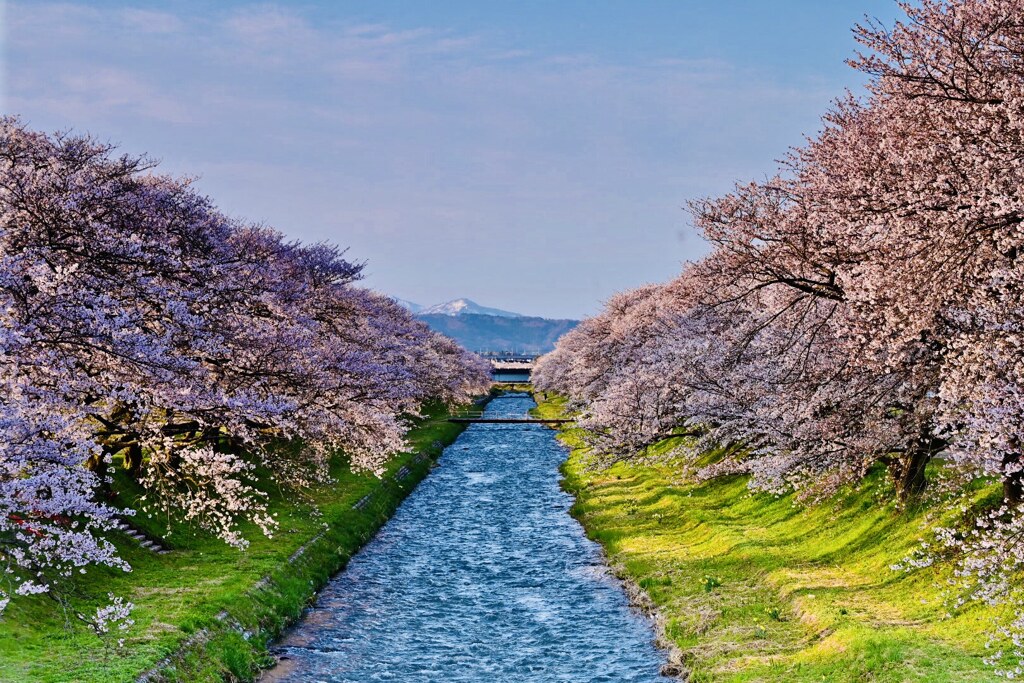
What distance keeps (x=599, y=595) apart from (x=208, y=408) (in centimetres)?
1482

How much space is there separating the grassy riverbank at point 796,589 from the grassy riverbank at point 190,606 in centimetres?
1135

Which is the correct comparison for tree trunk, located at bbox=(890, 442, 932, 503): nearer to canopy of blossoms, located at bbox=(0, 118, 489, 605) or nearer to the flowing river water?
the flowing river water

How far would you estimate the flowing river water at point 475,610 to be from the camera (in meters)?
22.8

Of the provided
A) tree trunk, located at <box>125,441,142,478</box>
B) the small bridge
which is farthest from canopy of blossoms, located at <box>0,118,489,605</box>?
the small bridge

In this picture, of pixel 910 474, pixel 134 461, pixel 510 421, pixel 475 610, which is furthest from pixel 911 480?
pixel 510 421

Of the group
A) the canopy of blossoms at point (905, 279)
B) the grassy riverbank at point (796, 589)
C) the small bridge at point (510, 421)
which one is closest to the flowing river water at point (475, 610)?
the grassy riverbank at point (796, 589)

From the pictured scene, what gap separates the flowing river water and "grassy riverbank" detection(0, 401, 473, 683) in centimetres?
109

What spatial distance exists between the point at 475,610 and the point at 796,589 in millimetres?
10095

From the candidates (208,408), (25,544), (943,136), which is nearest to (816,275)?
(943,136)

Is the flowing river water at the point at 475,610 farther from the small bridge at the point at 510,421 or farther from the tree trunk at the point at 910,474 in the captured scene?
the small bridge at the point at 510,421

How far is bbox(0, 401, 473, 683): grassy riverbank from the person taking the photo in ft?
60.7

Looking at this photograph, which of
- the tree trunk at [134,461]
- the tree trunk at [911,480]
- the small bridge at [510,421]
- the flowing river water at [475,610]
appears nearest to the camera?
the flowing river water at [475,610]

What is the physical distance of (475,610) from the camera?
92.6 ft

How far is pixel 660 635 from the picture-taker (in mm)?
24953
